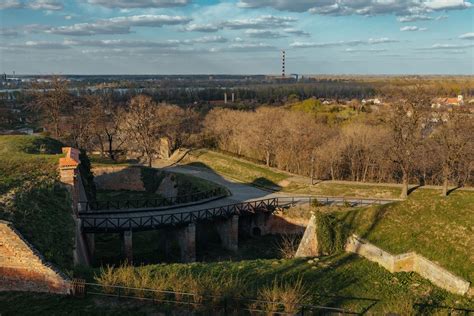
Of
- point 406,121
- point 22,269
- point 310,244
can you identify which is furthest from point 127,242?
point 406,121

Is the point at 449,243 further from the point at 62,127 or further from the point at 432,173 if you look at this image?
the point at 62,127

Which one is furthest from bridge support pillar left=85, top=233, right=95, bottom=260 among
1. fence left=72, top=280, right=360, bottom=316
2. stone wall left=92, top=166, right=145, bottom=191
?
stone wall left=92, top=166, right=145, bottom=191

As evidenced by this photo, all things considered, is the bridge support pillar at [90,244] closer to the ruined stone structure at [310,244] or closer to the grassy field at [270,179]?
the ruined stone structure at [310,244]

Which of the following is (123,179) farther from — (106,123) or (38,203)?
(38,203)

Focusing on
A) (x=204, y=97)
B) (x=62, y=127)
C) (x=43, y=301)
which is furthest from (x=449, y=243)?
(x=204, y=97)

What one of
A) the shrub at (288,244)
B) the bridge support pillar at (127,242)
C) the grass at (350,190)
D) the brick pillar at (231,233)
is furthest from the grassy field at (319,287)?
the grass at (350,190)

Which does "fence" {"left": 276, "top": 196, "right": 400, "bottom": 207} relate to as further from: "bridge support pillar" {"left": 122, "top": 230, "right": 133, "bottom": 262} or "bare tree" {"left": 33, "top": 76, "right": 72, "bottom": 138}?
"bare tree" {"left": 33, "top": 76, "right": 72, "bottom": 138}
